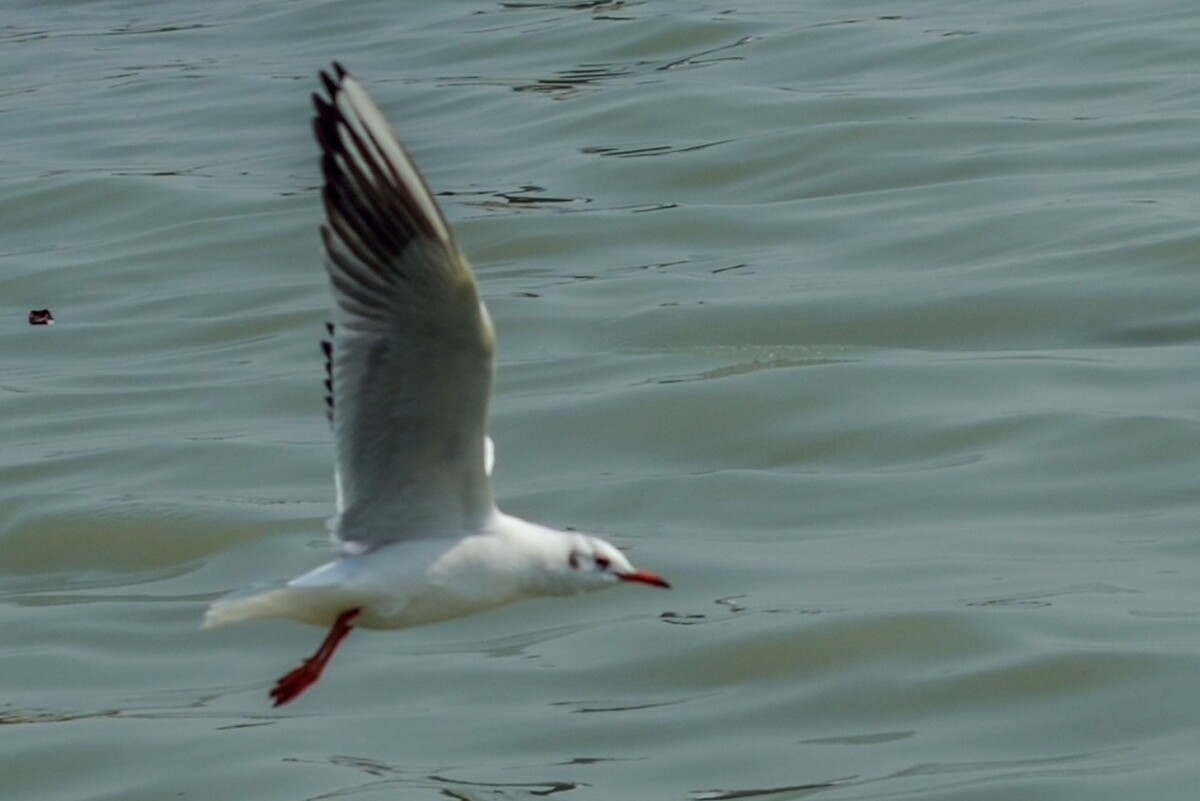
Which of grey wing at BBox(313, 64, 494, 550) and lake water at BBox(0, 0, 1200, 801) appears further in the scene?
lake water at BBox(0, 0, 1200, 801)

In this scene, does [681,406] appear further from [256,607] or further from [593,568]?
[256,607]

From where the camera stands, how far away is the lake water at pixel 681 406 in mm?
10258

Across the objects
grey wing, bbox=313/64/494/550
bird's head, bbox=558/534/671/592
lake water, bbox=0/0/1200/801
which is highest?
grey wing, bbox=313/64/494/550

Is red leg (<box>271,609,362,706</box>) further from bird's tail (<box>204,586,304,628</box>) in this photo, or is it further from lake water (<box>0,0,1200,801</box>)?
lake water (<box>0,0,1200,801</box>)

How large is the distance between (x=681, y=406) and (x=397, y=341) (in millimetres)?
6919

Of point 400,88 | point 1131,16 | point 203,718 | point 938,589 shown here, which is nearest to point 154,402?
→ point 203,718

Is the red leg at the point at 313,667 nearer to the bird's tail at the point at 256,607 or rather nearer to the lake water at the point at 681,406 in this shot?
the bird's tail at the point at 256,607

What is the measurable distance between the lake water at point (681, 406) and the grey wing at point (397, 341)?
2558 mm

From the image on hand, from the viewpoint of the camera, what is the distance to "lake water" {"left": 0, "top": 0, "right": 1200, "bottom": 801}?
33.7 feet

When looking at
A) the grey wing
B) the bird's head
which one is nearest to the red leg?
the grey wing

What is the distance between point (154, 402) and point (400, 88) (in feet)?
23.9

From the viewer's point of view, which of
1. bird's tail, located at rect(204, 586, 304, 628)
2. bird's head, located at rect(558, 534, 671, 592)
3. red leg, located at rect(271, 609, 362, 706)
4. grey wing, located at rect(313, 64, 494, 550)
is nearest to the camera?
grey wing, located at rect(313, 64, 494, 550)

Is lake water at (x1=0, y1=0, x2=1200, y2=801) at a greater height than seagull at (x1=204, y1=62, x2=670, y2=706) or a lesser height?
lesser

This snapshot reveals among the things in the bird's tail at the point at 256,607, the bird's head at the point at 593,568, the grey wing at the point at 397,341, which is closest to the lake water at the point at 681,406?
the bird's head at the point at 593,568
